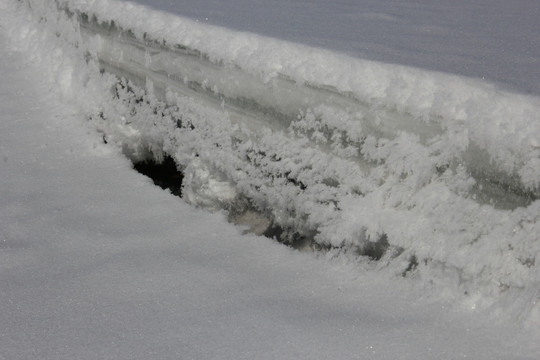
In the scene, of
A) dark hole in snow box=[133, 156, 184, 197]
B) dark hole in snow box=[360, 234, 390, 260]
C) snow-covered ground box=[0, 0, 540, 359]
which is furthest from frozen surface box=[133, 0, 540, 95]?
dark hole in snow box=[133, 156, 184, 197]

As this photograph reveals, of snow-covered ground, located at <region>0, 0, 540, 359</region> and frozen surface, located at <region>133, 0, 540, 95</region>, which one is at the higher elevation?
frozen surface, located at <region>133, 0, 540, 95</region>

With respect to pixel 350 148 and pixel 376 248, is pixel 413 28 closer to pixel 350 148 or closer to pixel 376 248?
pixel 350 148

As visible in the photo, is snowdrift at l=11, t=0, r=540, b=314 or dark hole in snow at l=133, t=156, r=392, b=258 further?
dark hole in snow at l=133, t=156, r=392, b=258

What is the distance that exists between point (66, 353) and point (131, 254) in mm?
367

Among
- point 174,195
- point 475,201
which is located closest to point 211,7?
point 174,195

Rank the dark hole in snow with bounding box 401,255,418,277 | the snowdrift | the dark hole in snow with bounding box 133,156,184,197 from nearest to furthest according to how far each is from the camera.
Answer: the snowdrift
the dark hole in snow with bounding box 401,255,418,277
the dark hole in snow with bounding box 133,156,184,197

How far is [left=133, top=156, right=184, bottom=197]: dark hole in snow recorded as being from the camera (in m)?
1.77

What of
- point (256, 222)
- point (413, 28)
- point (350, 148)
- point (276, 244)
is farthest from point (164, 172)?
point (413, 28)

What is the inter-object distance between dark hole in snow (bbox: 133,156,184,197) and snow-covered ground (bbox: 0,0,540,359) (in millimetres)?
61

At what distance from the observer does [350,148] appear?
4.01ft

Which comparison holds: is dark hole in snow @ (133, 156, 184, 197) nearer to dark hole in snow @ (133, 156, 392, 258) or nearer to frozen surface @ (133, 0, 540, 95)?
dark hole in snow @ (133, 156, 392, 258)

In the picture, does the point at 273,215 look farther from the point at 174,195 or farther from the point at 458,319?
the point at 458,319

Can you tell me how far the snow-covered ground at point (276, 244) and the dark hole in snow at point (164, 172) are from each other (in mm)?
61

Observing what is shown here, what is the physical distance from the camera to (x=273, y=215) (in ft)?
4.61
